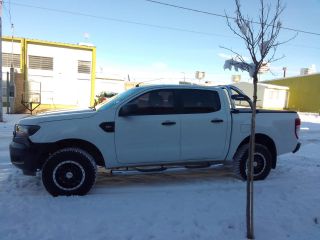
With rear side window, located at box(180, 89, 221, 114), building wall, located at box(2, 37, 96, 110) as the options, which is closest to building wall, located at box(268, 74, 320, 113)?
→ building wall, located at box(2, 37, 96, 110)

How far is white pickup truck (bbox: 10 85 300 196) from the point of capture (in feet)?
18.0

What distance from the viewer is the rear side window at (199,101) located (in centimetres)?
626

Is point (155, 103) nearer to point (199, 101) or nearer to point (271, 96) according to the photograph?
point (199, 101)

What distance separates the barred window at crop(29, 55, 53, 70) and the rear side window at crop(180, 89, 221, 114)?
20.7m

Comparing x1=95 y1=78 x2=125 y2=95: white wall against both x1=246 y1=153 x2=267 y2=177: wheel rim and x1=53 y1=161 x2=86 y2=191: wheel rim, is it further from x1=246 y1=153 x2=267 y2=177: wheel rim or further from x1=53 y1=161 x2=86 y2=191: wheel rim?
x1=53 y1=161 x2=86 y2=191: wheel rim

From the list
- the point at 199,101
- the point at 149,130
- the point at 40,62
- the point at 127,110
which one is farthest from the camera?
the point at 40,62

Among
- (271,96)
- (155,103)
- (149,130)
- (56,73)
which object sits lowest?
(149,130)

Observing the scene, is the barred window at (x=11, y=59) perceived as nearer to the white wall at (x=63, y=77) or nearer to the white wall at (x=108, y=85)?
the white wall at (x=63, y=77)

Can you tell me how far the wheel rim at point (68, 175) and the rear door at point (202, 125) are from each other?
1.73m

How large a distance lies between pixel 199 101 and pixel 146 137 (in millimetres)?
1195


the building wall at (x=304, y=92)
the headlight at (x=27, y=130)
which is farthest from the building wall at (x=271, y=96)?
the headlight at (x=27, y=130)

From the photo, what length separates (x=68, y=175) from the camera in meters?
5.51

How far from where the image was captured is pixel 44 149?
5508 mm

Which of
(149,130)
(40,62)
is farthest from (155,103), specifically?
(40,62)
